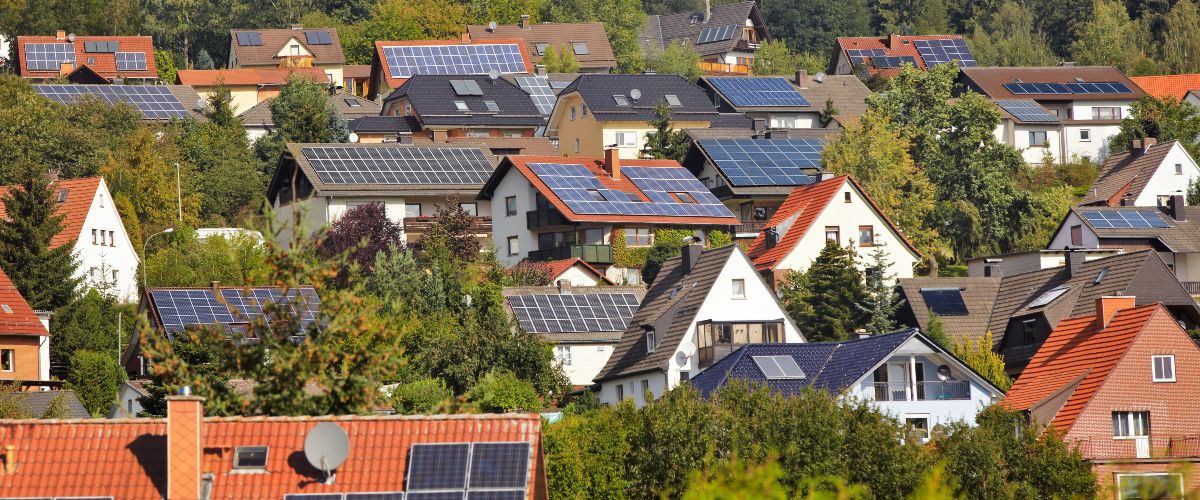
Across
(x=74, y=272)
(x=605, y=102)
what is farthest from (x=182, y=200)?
(x=605, y=102)

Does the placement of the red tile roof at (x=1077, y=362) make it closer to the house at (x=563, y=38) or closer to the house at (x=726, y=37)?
the house at (x=563, y=38)

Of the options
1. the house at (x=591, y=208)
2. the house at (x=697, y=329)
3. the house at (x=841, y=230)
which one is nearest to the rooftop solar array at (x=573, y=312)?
the house at (x=697, y=329)

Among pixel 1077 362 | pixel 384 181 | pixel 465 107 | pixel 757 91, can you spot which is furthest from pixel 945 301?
pixel 465 107

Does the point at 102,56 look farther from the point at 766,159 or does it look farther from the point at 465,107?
the point at 766,159

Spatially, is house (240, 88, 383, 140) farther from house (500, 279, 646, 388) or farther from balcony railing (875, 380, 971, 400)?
balcony railing (875, 380, 971, 400)

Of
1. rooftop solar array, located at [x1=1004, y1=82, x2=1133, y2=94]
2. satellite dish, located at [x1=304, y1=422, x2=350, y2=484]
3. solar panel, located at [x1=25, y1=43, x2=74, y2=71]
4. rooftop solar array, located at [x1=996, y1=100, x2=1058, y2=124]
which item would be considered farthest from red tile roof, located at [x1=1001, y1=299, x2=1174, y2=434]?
solar panel, located at [x1=25, y1=43, x2=74, y2=71]
